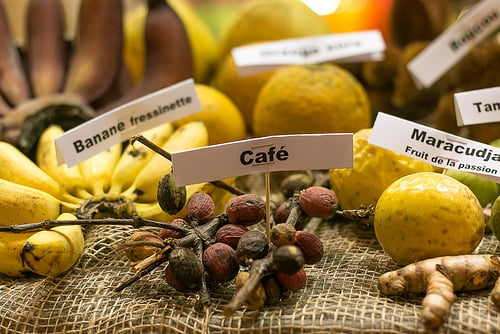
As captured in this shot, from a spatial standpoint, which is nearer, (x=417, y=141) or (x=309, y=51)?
(x=417, y=141)

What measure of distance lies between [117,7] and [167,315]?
87 cm

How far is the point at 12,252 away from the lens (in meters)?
0.76

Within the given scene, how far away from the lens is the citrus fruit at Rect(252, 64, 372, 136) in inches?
42.2

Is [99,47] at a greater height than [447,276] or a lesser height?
greater

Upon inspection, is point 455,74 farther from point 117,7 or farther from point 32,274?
point 32,274

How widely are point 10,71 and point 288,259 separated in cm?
95

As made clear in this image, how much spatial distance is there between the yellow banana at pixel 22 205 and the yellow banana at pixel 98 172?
0.30 feet

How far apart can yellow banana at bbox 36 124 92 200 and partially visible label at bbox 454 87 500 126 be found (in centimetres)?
60

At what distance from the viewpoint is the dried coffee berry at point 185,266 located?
2.10 ft

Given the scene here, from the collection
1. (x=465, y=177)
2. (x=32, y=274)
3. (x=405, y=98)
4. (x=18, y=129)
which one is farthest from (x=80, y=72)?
(x=465, y=177)

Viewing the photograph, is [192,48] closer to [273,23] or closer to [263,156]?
[273,23]

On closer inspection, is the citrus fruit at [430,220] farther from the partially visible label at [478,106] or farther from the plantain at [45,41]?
the plantain at [45,41]

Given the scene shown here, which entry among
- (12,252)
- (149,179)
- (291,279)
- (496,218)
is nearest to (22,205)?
(12,252)

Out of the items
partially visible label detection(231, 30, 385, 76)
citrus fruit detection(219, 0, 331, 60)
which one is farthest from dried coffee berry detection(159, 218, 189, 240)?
citrus fruit detection(219, 0, 331, 60)
